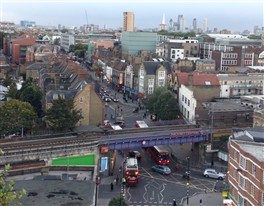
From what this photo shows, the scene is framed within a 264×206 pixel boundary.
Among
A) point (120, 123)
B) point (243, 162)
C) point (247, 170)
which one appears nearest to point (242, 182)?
point (247, 170)

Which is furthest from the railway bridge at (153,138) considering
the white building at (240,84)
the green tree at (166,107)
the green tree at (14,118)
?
the white building at (240,84)

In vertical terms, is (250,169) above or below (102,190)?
above

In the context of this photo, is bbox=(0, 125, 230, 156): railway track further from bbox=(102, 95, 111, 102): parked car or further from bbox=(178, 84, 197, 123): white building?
bbox=(102, 95, 111, 102): parked car

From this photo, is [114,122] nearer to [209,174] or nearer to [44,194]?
[209,174]

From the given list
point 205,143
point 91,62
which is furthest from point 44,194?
point 91,62

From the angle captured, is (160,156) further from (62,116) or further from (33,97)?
(33,97)

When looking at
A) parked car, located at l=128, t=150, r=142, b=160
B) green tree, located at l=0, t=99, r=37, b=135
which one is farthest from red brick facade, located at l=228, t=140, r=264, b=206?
green tree, located at l=0, t=99, r=37, b=135
